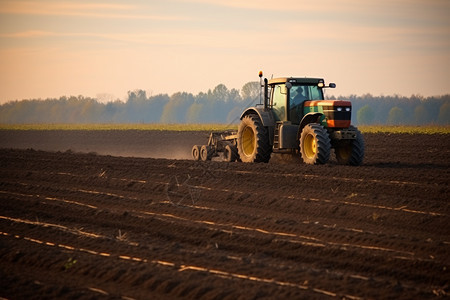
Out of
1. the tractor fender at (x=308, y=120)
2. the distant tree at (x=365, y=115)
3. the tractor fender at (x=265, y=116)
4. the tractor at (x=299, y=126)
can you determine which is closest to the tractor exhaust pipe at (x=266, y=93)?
the tractor at (x=299, y=126)

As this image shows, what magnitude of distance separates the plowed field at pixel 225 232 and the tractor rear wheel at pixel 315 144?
1.59ft

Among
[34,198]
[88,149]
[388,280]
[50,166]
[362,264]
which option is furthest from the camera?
[88,149]

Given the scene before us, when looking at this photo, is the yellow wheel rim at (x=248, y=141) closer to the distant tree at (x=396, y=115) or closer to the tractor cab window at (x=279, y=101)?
the tractor cab window at (x=279, y=101)

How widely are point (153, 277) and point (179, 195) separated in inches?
251

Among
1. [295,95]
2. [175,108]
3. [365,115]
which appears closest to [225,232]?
[295,95]

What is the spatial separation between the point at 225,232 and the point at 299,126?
8229 millimetres

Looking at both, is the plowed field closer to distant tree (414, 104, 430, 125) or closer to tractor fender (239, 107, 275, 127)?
tractor fender (239, 107, 275, 127)

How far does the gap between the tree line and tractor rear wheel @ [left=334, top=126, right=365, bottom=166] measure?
87255 millimetres

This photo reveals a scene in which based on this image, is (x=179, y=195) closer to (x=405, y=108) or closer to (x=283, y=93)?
(x=283, y=93)

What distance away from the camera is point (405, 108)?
112m

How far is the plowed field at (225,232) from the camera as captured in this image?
7711 millimetres

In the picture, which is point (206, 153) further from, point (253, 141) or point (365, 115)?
point (365, 115)

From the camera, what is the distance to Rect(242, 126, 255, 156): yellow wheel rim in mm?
20042

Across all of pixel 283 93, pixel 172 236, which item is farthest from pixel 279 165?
pixel 172 236
